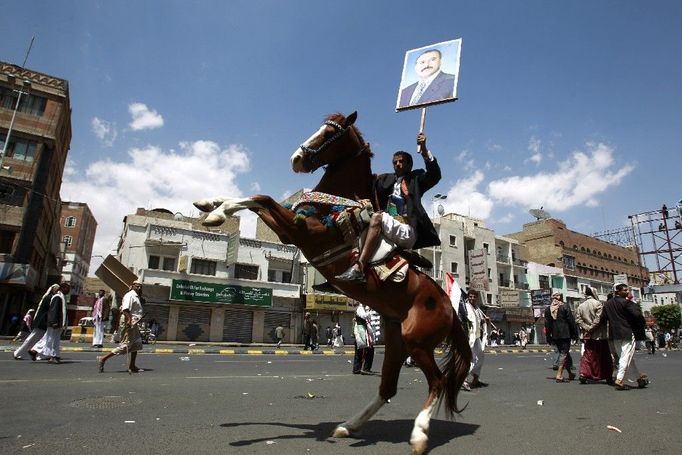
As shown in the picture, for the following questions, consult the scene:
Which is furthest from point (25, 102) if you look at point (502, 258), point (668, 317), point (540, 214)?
point (668, 317)

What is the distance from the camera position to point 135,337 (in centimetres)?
880

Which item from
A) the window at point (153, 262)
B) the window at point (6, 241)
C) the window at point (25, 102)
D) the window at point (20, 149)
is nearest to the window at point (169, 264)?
the window at point (153, 262)

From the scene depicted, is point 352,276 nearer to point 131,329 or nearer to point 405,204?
point 405,204

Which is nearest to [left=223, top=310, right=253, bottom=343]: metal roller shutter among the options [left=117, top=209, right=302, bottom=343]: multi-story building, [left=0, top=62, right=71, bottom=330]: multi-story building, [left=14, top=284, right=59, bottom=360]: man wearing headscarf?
[left=117, top=209, right=302, bottom=343]: multi-story building

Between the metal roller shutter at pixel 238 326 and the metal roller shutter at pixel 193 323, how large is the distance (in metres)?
1.57

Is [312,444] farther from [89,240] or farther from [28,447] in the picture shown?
[89,240]

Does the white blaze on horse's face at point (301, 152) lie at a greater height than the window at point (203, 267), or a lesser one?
lesser

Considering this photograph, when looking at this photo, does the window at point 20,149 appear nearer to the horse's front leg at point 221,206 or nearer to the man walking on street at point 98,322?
the man walking on street at point 98,322

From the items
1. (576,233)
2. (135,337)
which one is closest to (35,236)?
(135,337)

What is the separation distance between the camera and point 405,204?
13.9 feet

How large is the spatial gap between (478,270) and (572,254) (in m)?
23.8

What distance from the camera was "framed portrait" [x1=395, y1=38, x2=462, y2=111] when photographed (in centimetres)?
516

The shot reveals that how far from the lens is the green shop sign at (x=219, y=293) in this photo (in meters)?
34.7

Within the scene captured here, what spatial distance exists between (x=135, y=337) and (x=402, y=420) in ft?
21.2
